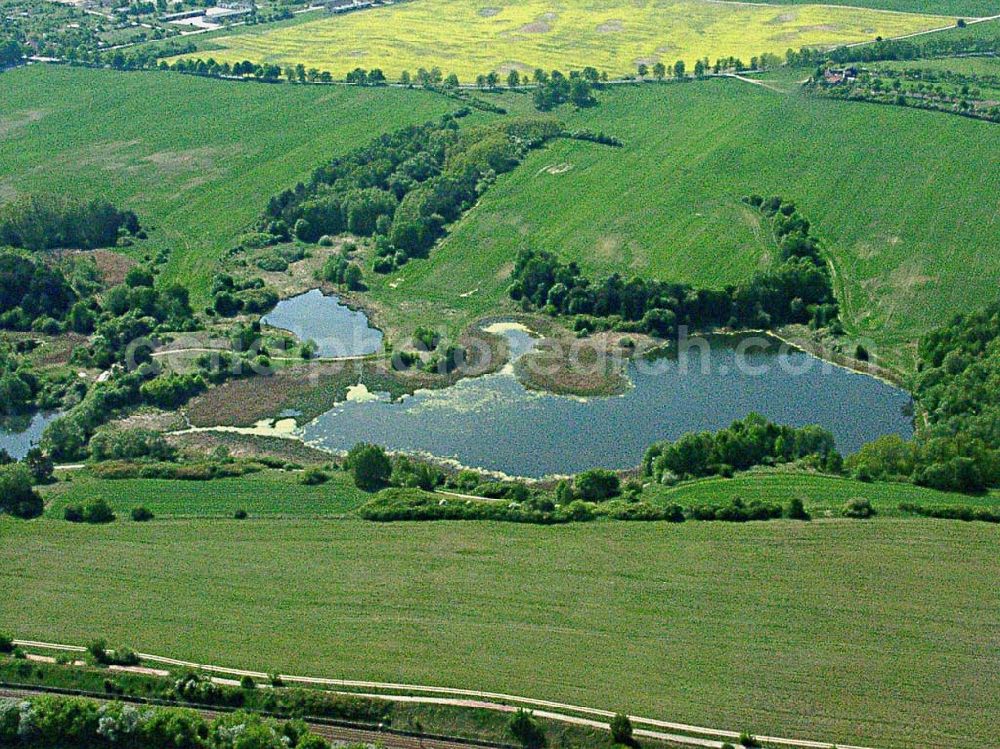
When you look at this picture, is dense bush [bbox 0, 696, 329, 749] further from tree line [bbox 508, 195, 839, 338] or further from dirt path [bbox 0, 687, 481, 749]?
tree line [bbox 508, 195, 839, 338]

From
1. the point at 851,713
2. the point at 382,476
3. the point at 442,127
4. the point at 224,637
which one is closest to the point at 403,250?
the point at 442,127

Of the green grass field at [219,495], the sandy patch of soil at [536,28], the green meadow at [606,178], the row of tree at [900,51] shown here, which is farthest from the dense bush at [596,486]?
the sandy patch of soil at [536,28]

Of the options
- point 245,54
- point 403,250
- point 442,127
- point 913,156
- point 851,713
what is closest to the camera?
point 851,713

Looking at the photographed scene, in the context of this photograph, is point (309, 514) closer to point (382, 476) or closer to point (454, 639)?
point (382, 476)

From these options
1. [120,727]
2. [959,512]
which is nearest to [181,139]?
[120,727]

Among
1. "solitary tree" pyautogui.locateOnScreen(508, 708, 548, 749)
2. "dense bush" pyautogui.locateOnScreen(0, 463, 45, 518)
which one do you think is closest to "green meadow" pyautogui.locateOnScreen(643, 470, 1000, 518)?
"solitary tree" pyautogui.locateOnScreen(508, 708, 548, 749)

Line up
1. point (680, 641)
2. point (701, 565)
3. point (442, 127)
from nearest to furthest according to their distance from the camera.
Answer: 1. point (680, 641)
2. point (701, 565)
3. point (442, 127)

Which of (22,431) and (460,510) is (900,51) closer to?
(460,510)
